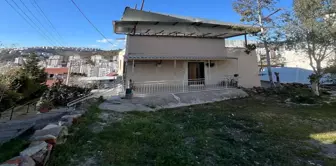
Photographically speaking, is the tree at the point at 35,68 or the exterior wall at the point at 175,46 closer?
the exterior wall at the point at 175,46

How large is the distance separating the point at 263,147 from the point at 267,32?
1224 cm

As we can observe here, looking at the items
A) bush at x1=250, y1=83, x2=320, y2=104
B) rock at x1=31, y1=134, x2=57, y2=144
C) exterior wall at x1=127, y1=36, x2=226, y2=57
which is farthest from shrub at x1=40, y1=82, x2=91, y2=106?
bush at x1=250, y1=83, x2=320, y2=104

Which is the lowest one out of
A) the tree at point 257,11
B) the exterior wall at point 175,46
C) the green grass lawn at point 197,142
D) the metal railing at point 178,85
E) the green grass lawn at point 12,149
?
the green grass lawn at point 197,142

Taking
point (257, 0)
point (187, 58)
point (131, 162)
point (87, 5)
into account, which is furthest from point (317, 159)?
point (87, 5)

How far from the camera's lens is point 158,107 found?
369 inches

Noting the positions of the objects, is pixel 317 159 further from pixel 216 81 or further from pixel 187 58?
pixel 216 81

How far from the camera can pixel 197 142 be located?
15.3 feet

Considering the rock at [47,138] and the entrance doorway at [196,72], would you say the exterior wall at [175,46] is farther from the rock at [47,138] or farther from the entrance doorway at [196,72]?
the rock at [47,138]

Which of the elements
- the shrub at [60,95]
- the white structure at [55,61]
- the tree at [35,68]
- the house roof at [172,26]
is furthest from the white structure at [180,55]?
the white structure at [55,61]

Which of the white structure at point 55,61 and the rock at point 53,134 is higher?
the white structure at point 55,61

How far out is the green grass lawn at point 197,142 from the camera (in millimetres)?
3591

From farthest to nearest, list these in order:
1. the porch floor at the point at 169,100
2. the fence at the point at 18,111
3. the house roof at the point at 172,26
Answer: the house roof at the point at 172,26 < the porch floor at the point at 169,100 < the fence at the point at 18,111

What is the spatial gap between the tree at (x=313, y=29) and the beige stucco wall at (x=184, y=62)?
3.35 meters

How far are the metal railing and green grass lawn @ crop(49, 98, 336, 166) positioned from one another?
16.0 feet
